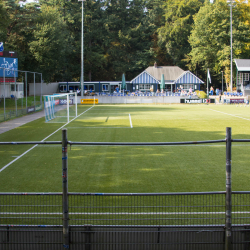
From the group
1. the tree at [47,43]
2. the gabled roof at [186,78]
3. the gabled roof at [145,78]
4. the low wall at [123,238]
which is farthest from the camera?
the gabled roof at [145,78]

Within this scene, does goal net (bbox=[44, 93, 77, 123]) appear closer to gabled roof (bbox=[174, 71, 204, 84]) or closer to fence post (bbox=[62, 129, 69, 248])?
fence post (bbox=[62, 129, 69, 248])

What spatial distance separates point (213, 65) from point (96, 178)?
7004cm

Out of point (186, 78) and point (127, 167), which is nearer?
point (127, 167)

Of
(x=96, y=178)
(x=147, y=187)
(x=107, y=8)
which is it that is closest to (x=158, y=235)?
(x=147, y=187)

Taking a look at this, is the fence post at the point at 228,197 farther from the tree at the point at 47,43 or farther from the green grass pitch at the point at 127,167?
the tree at the point at 47,43

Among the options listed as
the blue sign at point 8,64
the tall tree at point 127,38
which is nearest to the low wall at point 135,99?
the blue sign at point 8,64

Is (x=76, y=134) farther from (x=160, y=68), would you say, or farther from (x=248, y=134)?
(x=160, y=68)

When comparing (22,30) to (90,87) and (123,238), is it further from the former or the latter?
(123,238)

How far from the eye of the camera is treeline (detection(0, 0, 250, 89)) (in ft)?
231

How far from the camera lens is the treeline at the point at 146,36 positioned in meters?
70.3

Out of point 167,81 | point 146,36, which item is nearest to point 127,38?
point 146,36

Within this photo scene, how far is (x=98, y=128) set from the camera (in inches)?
832

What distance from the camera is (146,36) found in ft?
259

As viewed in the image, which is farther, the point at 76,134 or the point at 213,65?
the point at 213,65
